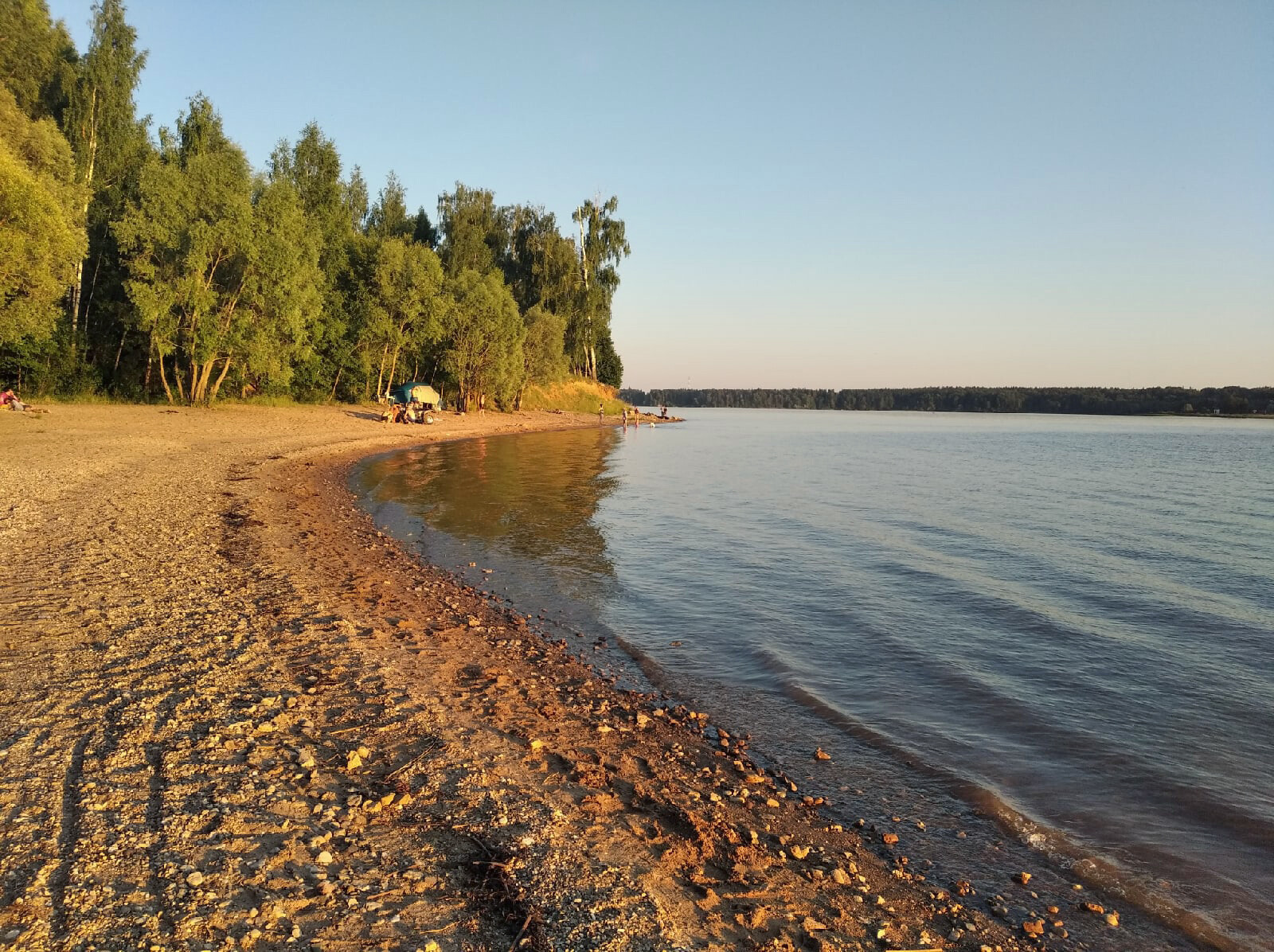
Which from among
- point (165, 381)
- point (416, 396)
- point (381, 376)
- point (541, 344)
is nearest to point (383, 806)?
point (165, 381)

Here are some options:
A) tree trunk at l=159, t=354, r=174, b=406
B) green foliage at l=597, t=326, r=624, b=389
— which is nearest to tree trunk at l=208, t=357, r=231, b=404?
tree trunk at l=159, t=354, r=174, b=406

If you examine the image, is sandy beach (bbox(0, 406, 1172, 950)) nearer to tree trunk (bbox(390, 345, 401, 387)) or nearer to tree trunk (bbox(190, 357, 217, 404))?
tree trunk (bbox(190, 357, 217, 404))

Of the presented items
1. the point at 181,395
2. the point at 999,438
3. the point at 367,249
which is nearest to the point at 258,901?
the point at 181,395

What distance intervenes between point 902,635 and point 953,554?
8119mm

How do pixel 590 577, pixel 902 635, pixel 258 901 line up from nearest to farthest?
pixel 258 901
pixel 902 635
pixel 590 577

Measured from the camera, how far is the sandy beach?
13.9ft

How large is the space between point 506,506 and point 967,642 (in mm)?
16217

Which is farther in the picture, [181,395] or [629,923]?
[181,395]

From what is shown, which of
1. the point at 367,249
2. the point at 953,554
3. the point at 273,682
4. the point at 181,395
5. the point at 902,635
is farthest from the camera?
the point at 367,249

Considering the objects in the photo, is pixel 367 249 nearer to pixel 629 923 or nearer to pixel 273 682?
pixel 273 682

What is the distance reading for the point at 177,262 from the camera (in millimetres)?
39750

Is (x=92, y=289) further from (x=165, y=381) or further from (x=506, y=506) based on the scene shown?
(x=506, y=506)

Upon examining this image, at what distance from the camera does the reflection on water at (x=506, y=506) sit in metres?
16.7

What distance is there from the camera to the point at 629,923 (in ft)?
14.6
